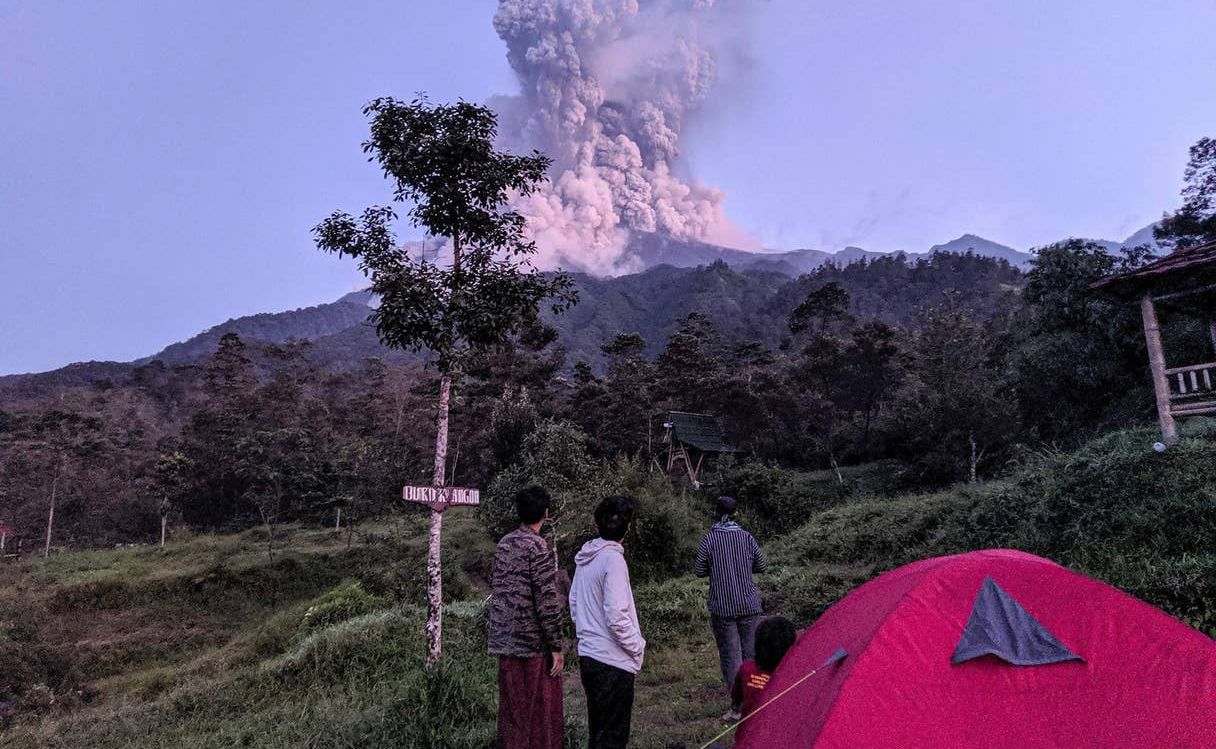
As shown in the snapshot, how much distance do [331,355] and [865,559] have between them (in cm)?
9202

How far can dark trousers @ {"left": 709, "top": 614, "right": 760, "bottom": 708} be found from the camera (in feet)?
17.8

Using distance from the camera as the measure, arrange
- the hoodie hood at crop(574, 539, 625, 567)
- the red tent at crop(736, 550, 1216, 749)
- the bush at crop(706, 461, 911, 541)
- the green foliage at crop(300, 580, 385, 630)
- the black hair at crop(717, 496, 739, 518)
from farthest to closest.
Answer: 1. the bush at crop(706, 461, 911, 541)
2. the green foliage at crop(300, 580, 385, 630)
3. the black hair at crop(717, 496, 739, 518)
4. the hoodie hood at crop(574, 539, 625, 567)
5. the red tent at crop(736, 550, 1216, 749)

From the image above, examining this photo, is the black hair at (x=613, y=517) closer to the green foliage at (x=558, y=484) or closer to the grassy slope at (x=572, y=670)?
the grassy slope at (x=572, y=670)

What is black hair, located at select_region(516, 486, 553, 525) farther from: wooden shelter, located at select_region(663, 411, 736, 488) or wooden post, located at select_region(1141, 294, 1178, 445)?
wooden shelter, located at select_region(663, 411, 736, 488)

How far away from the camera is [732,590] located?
5.40m

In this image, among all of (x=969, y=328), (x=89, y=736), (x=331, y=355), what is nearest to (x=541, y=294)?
(x=89, y=736)

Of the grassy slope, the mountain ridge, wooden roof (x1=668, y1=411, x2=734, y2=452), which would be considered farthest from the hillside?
the grassy slope

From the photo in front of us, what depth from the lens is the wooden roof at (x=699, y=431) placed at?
99.5ft

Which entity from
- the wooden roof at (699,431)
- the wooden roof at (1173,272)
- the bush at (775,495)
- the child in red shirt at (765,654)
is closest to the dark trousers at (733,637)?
the child in red shirt at (765,654)

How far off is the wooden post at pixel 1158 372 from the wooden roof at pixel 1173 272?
35 cm

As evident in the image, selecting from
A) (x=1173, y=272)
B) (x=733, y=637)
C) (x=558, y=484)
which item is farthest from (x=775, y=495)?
(x=733, y=637)

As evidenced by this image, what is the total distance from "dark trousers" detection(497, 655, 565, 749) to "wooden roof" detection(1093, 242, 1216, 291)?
11.9 meters

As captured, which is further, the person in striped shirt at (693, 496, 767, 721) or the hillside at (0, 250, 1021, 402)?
the hillside at (0, 250, 1021, 402)

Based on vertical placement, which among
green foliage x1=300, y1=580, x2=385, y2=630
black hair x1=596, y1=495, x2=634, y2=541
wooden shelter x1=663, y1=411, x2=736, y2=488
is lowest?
green foliage x1=300, y1=580, x2=385, y2=630
